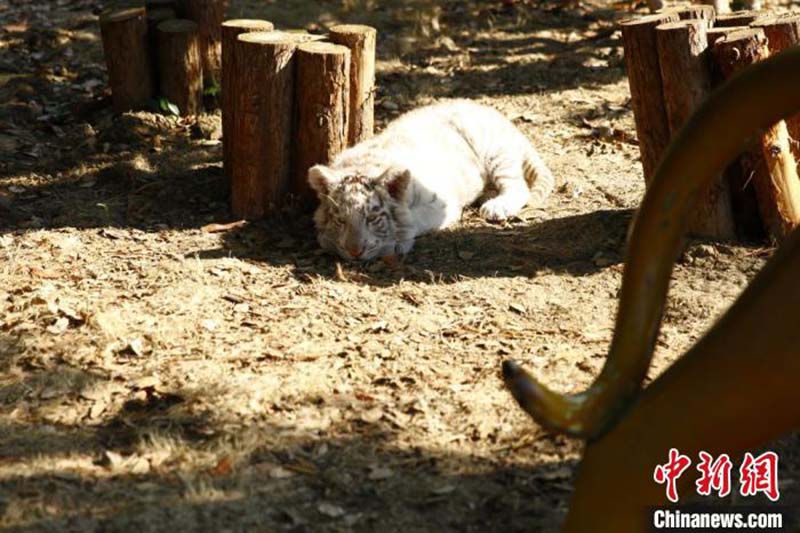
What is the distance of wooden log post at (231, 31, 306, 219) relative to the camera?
20.9 ft

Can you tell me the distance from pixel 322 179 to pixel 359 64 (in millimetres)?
876

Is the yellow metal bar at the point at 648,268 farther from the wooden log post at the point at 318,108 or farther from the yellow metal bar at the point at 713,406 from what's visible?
the wooden log post at the point at 318,108

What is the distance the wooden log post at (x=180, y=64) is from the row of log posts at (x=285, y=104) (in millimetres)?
1154

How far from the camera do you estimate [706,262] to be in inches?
229

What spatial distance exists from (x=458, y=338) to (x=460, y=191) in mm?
1978

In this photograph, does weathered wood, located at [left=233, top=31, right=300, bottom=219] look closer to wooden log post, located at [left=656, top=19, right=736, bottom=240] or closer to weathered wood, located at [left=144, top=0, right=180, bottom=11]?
weathered wood, located at [left=144, top=0, right=180, bottom=11]

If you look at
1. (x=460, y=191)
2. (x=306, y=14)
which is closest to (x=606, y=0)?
(x=306, y=14)

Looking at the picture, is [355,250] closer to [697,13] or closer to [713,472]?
[697,13]

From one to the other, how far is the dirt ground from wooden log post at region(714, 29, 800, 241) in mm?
241

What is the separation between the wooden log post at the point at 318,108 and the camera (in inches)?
251

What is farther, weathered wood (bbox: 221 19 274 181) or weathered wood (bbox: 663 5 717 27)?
weathered wood (bbox: 221 19 274 181)

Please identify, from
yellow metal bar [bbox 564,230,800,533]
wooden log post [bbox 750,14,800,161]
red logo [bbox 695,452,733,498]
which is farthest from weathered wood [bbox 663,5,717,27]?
yellow metal bar [bbox 564,230,800,533]

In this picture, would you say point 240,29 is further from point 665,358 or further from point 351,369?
point 665,358

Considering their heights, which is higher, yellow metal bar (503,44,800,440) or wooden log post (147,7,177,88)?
wooden log post (147,7,177,88)
